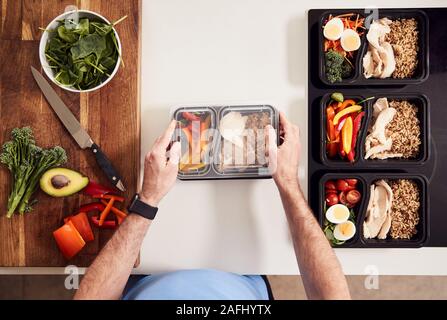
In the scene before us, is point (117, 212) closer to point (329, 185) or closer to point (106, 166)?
point (106, 166)

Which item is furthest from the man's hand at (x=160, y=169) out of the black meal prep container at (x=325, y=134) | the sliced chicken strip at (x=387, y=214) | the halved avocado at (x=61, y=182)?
the sliced chicken strip at (x=387, y=214)

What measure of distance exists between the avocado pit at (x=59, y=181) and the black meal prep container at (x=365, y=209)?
85cm

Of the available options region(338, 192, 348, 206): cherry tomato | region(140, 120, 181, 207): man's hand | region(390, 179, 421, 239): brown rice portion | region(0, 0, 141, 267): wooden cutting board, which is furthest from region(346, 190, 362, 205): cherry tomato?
region(0, 0, 141, 267): wooden cutting board

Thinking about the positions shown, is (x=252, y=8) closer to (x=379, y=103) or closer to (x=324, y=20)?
(x=324, y=20)

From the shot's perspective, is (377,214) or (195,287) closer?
(195,287)

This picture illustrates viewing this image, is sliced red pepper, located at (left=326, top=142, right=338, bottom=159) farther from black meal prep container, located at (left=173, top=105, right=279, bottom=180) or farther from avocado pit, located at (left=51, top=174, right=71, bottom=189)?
avocado pit, located at (left=51, top=174, right=71, bottom=189)

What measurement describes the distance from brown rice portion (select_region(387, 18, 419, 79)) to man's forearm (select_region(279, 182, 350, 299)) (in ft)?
1.73

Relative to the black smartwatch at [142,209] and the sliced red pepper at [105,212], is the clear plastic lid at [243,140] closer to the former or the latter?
the black smartwatch at [142,209]

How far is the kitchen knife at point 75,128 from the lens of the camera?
53.2 inches

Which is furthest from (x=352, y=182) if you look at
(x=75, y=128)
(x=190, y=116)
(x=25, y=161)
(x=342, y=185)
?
(x=25, y=161)

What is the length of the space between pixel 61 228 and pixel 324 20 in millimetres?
1108

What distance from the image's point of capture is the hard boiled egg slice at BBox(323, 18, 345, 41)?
1340mm

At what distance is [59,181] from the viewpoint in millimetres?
1340

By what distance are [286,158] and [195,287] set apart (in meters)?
0.49
